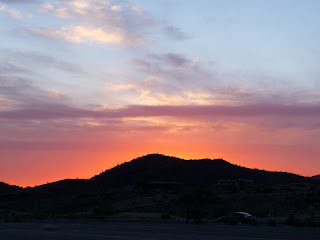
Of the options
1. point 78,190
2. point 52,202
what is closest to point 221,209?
point 52,202

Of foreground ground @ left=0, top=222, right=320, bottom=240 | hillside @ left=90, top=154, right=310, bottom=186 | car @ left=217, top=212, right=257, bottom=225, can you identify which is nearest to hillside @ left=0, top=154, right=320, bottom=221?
hillside @ left=90, top=154, right=310, bottom=186

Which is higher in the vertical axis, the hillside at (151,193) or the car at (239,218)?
the hillside at (151,193)

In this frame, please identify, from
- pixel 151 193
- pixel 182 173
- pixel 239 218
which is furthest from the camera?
pixel 182 173

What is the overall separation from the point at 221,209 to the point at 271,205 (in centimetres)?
2097

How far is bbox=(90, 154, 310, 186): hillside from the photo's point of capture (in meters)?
167

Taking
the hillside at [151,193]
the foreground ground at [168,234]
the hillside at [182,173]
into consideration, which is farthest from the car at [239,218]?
the hillside at [182,173]

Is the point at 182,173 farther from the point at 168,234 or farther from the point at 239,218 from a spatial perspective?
the point at 168,234

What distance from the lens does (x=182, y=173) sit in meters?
171

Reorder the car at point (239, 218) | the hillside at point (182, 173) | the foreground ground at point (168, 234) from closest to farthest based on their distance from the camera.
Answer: the foreground ground at point (168, 234), the car at point (239, 218), the hillside at point (182, 173)

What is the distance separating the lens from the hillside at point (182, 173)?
167 m

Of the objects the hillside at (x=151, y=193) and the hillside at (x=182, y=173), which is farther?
the hillside at (x=182, y=173)

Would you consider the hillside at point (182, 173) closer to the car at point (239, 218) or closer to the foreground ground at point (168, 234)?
the car at point (239, 218)

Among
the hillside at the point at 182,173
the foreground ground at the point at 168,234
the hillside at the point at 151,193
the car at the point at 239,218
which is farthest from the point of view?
the hillside at the point at 182,173

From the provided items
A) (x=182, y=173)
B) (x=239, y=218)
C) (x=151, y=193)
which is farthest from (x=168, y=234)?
(x=182, y=173)
